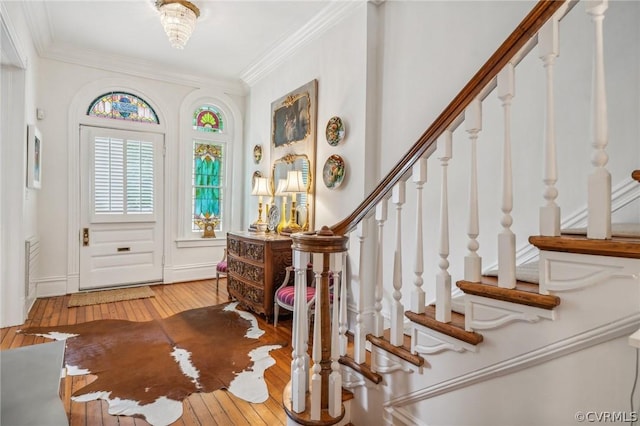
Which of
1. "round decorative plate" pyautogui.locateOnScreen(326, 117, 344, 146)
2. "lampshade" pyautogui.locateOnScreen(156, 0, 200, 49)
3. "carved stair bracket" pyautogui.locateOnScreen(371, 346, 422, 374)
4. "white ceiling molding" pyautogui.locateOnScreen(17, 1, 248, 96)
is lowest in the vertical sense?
"carved stair bracket" pyautogui.locateOnScreen(371, 346, 422, 374)

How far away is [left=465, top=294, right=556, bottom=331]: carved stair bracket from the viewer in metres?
1.09

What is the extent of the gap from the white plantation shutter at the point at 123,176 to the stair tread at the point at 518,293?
488 cm

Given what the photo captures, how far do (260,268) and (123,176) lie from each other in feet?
9.09

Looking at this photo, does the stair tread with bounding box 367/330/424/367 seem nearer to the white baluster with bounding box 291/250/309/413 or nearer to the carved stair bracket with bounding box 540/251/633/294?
the white baluster with bounding box 291/250/309/413

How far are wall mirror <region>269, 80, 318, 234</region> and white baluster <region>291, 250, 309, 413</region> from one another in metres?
2.18

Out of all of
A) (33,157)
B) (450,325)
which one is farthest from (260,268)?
(33,157)

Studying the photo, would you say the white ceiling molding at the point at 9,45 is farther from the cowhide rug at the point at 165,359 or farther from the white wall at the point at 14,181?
the cowhide rug at the point at 165,359

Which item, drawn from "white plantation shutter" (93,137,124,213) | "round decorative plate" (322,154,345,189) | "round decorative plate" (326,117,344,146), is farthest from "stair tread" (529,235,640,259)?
"white plantation shutter" (93,137,124,213)

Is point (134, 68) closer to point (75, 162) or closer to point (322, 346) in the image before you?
point (75, 162)

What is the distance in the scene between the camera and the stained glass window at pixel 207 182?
5387 millimetres

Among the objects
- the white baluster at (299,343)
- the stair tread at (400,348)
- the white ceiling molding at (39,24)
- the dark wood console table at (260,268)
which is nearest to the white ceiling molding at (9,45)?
the white ceiling molding at (39,24)

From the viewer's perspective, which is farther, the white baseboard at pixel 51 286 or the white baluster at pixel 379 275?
the white baseboard at pixel 51 286

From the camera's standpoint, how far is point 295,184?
12.2 ft

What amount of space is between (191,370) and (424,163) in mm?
2241
